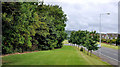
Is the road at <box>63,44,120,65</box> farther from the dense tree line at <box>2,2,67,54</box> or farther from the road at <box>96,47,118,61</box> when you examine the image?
the dense tree line at <box>2,2,67,54</box>

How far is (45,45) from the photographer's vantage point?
140 ft

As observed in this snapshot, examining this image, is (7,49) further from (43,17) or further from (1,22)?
(43,17)

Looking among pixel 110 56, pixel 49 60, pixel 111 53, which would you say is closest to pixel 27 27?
pixel 49 60

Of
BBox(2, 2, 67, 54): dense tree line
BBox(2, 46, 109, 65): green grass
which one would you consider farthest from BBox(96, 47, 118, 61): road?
BBox(2, 2, 67, 54): dense tree line

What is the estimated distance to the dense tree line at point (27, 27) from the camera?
21703mm

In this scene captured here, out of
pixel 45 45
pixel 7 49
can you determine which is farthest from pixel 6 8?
pixel 45 45

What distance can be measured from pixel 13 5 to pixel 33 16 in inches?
565

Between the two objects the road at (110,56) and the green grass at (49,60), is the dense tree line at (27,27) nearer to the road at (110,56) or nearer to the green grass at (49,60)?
the green grass at (49,60)

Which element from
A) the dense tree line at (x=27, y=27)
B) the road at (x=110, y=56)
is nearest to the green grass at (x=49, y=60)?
the road at (x=110, y=56)

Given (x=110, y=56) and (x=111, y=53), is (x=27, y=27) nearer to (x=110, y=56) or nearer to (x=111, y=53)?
(x=110, y=56)

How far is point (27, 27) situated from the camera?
97.5 feet

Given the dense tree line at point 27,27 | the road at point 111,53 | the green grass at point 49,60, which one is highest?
the dense tree line at point 27,27

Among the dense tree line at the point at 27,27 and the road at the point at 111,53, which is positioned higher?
the dense tree line at the point at 27,27

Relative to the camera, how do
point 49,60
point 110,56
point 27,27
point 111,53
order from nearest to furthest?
point 49,60
point 27,27
point 110,56
point 111,53
